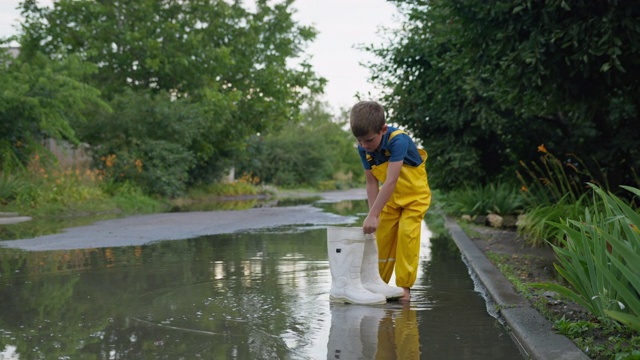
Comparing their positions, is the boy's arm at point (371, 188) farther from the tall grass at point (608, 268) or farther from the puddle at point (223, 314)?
the tall grass at point (608, 268)

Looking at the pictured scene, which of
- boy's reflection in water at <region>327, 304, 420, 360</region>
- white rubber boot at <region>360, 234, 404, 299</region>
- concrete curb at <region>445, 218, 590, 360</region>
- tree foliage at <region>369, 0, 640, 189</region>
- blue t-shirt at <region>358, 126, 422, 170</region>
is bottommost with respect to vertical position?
boy's reflection in water at <region>327, 304, 420, 360</region>

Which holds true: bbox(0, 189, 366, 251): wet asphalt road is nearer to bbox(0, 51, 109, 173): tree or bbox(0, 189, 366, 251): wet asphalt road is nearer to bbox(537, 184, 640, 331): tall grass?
bbox(0, 51, 109, 173): tree

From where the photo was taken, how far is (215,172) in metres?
37.6

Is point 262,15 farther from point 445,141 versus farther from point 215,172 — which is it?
point 445,141

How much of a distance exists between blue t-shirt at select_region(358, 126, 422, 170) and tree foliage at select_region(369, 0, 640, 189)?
2.84m

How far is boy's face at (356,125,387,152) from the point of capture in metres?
5.97

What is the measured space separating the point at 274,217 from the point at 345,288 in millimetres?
12971

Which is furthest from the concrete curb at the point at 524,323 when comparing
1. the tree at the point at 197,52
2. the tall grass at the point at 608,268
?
the tree at the point at 197,52


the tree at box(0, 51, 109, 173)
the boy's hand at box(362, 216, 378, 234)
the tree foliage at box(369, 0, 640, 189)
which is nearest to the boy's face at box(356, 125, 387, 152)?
the boy's hand at box(362, 216, 378, 234)

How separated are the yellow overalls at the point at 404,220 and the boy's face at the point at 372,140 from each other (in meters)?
0.11

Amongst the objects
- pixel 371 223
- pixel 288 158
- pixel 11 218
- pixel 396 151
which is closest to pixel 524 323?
pixel 371 223

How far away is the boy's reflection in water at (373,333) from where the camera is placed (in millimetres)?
4406

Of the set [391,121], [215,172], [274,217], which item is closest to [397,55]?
[391,121]

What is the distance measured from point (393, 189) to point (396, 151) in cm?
30
